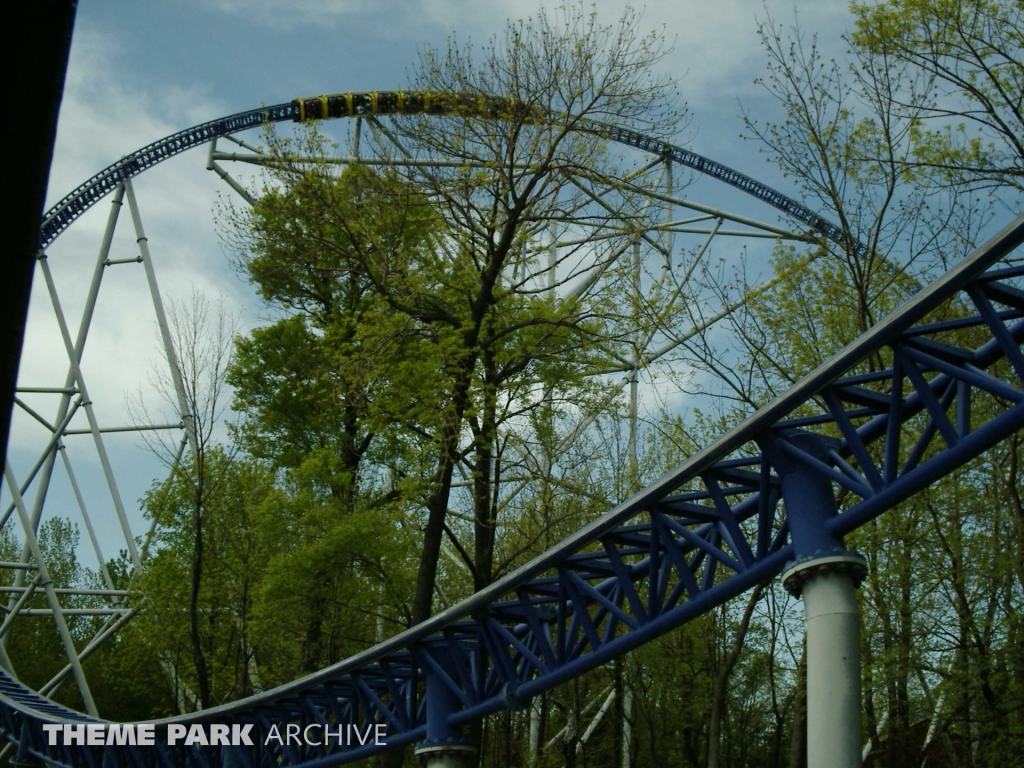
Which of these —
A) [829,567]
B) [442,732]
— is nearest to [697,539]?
[829,567]

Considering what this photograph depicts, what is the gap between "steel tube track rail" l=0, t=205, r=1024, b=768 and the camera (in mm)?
5191

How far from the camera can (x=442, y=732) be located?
8242 millimetres

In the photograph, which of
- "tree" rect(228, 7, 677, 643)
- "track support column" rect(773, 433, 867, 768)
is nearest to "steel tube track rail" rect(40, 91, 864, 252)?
"tree" rect(228, 7, 677, 643)

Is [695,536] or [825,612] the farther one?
[695,536]

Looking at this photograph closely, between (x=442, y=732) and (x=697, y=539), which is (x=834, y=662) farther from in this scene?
(x=442, y=732)

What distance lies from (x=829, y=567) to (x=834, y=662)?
0.46 metres

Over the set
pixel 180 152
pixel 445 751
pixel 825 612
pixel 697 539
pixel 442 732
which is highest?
pixel 180 152

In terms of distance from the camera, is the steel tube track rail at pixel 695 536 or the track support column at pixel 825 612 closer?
the steel tube track rail at pixel 695 536

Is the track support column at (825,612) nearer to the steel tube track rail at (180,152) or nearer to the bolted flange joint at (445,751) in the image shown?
the bolted flange joint at (445,751)

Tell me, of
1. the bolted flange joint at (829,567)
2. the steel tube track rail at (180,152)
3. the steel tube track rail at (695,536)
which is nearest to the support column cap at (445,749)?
the steel tube track rail at (695,536)

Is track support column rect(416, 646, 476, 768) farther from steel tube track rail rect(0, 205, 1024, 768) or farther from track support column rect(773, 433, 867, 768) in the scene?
track support column rect(773, 433, 867, 768)

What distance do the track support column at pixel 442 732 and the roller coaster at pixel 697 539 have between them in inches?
0.6

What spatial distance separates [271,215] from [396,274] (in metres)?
4.75

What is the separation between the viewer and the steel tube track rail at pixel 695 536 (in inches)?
204
